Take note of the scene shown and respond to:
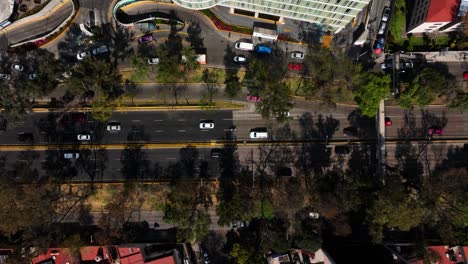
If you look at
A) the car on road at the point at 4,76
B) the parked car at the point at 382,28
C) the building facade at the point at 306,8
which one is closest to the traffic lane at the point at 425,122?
the parked car at the point at 382,28

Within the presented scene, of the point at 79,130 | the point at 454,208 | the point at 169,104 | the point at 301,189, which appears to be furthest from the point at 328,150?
the point at 79,130

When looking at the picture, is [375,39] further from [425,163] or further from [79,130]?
[79,130]

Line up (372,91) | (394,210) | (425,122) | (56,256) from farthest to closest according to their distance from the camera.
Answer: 1. (425,122)
2. (56,256)
3. (372,91)
4. (394,210)

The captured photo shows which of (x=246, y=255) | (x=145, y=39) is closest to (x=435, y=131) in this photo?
(x=246, y=255)

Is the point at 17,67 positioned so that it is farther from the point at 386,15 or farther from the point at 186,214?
the point at 386,15

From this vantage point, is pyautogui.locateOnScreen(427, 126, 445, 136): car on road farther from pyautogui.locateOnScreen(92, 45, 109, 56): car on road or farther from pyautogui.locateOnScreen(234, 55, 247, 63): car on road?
pyautogui.locateOnScreen(92, 45, 109, 56): car on road
